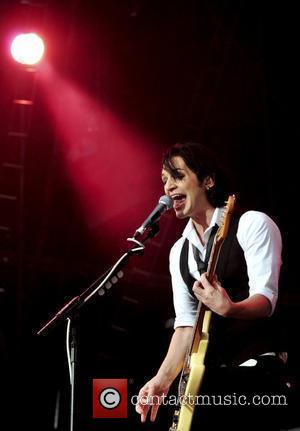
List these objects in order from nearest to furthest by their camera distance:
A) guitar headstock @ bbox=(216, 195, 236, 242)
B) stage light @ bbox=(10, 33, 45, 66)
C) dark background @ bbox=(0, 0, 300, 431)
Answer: guitar headstock @ bbox=(216, 195, 236, 242)
stage light @ bbox=(10, 33, 45, 66)
dark background @ bbox=(0, 0, 300, 431)

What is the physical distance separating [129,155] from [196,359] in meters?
3.15

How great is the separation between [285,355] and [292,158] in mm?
2462

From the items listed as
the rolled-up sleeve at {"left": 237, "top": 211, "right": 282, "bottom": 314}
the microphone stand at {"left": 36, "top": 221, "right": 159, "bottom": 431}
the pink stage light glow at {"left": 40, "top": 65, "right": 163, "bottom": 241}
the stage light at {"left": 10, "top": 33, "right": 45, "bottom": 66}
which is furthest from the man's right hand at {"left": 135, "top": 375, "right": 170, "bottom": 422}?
the stage light at {"left": 10, "top": 33, "right": 45, "bottom": 66}

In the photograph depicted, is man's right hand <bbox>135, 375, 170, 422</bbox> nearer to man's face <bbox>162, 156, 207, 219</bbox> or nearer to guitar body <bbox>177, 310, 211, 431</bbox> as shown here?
guitar body <bbox>177, 310, 211, 431</bbox>

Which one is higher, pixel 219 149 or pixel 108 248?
pixel 219 149

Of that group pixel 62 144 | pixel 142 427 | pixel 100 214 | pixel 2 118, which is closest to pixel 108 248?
pixel 100 214

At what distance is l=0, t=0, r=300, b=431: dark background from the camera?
516 cm

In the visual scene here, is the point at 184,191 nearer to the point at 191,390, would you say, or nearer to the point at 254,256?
the point at 254,256

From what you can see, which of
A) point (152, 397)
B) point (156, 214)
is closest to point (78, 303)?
point (156, 214)

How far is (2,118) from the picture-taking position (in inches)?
216

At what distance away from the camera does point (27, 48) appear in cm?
507

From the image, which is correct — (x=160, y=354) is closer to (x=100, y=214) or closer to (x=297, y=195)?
(x=100, y=214)

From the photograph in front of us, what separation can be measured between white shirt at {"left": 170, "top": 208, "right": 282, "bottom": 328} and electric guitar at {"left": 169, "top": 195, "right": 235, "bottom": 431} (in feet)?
0.74

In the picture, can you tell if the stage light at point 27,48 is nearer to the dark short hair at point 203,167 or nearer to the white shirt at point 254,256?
the dark short hair at point 203,167
